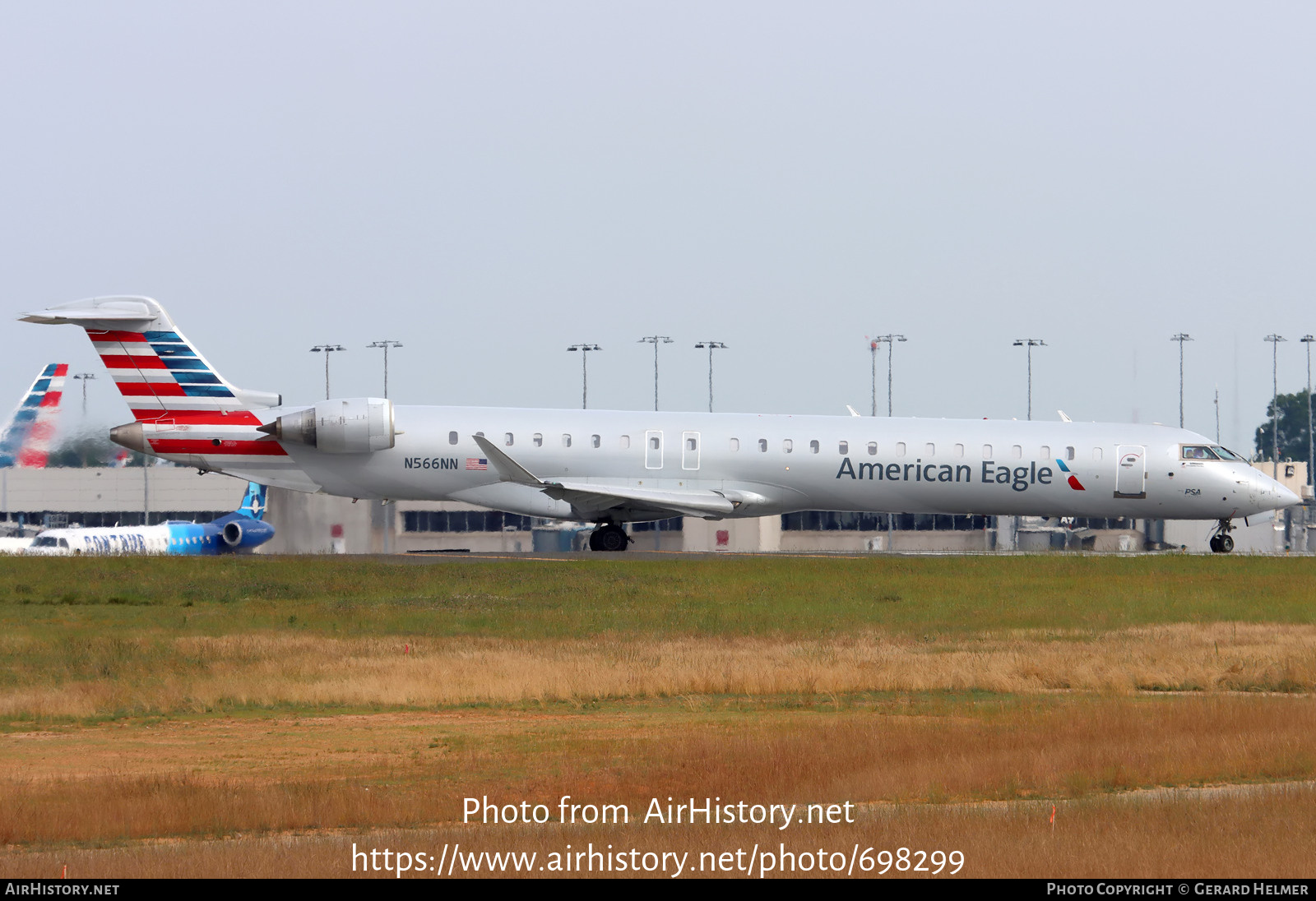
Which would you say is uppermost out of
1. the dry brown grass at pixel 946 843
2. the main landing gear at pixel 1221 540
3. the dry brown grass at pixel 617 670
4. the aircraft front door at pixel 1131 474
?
the aircraft front door at pixel 1131 474

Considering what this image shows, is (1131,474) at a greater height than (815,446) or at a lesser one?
lesser

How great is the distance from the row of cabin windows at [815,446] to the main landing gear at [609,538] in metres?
2.53

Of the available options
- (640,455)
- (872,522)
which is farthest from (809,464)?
(872,522)

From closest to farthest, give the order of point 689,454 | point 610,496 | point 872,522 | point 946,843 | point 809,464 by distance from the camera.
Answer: point 946,843, point 610,496, point 689,454, point 809,464, point 872,522

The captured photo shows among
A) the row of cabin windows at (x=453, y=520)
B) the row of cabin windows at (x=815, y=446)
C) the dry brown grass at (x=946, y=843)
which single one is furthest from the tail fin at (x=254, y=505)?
the dry brown grass at (x=946, y=843)

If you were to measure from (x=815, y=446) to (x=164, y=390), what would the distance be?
16.1 meters

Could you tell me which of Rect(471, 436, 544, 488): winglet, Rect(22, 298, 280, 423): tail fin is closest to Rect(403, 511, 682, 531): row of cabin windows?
Rect(471, 436, 544, 488): winglet

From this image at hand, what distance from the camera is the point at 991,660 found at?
22.0 metres

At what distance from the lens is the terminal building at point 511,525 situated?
44.1 m

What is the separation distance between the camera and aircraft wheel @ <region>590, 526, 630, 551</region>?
38594mm

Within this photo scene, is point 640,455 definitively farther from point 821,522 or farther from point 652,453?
point 821,522

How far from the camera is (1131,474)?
128 ft

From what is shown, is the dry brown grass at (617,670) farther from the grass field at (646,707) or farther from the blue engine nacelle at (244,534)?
the blue engine nacelle at (244,534)
